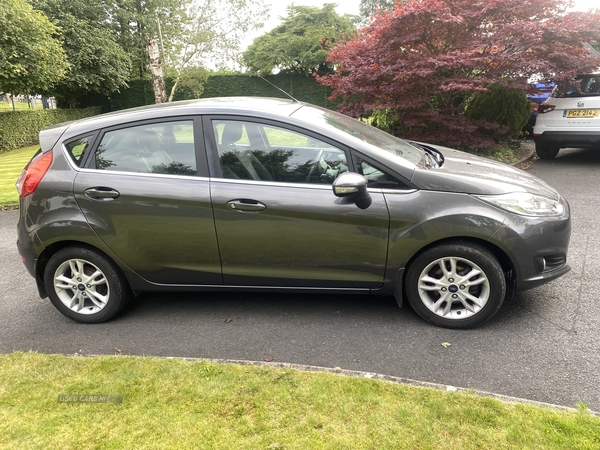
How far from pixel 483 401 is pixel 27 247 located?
3.43 m

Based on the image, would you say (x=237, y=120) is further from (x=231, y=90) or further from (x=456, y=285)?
(x=231, y=90)

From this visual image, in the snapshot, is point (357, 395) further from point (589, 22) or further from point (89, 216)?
point (589, 22)

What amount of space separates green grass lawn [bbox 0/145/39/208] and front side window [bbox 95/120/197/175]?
5.57 m

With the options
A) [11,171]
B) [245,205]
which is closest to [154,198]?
[245,205]

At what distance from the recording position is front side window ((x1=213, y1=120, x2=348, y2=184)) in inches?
125

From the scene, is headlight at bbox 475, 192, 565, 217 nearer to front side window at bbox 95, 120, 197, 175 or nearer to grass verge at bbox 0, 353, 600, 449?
grass verge at bbox 0, 353, 600, 449

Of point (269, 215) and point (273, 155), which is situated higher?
point (273, 155)

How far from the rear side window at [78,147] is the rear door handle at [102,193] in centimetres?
28

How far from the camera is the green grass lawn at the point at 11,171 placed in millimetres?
7973

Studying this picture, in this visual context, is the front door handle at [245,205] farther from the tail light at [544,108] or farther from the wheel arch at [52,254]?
the tail light at [544,108]

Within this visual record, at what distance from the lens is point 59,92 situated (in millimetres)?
21922

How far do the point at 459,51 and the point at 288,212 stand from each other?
19.6ft

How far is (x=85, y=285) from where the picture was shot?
3520 millimetres

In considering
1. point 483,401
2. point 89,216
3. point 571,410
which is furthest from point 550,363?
point 89,216
